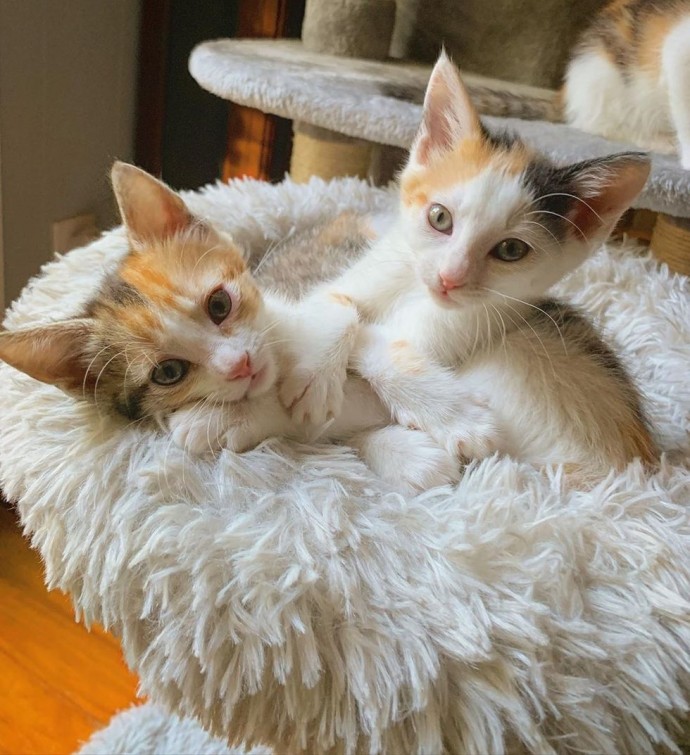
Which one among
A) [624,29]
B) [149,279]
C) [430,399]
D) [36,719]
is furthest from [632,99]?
[36,719]

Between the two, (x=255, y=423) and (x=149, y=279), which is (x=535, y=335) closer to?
(x=255, y=423)

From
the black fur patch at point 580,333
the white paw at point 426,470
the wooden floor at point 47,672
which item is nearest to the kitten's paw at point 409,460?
the white paw at point 426,470

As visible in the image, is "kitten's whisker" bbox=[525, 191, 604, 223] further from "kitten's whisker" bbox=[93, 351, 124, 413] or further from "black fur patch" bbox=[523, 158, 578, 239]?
"kitten's whisker" bbox=[93, 351, 124, 413]

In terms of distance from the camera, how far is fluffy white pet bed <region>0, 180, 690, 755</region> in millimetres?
573

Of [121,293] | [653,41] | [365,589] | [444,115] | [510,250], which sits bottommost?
[365,589]

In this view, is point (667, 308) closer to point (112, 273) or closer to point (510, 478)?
point (510, 478)

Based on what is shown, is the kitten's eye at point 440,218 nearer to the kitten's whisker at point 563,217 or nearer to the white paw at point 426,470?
the kitten's whisker at point 563,217

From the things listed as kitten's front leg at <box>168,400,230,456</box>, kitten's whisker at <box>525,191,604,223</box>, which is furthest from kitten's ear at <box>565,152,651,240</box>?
kitten's front leg at <box>168,400,230,456</box>

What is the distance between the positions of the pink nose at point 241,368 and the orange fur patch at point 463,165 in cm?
29

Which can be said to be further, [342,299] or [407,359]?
[342,299]

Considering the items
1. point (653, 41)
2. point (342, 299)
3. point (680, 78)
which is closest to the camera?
point (342, 299)

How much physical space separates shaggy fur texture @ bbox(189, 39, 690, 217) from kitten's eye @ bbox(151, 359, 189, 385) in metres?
0.69

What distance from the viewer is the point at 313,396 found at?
2.54ft

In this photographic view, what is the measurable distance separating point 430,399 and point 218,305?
255 mm
